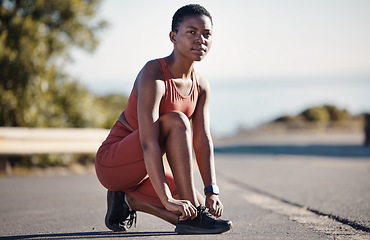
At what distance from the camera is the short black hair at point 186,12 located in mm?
3430

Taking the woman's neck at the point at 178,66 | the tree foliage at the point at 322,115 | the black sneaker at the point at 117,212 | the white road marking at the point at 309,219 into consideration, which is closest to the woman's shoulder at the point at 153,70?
the woman's neck at the point at 178,66

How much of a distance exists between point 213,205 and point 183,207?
12.0 inches

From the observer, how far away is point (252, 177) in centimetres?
855

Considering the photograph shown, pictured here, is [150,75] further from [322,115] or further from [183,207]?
[322,115]

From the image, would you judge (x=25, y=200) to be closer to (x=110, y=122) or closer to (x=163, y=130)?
(x=163, y=130)

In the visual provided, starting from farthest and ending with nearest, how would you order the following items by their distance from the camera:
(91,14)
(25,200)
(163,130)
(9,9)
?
(91,14)
(9,9)
(25,200)
(163,130)

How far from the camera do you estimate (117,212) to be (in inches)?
148

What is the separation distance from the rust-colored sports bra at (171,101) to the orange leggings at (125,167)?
163 millimetres

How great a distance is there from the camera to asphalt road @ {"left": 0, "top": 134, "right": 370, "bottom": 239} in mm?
3773

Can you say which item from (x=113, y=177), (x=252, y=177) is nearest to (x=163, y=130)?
(x=113, y=177)

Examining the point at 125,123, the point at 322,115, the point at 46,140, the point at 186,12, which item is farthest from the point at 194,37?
the point at 322,115

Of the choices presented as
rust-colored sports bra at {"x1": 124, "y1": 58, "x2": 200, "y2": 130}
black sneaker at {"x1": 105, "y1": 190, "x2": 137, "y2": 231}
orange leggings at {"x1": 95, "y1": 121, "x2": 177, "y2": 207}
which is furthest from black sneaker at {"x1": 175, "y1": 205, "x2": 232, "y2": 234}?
rust-colored sports bra at {"x1": 124, "y1": 58, "x2": 200, "y2": 130}

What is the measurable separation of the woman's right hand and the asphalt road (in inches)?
9.3

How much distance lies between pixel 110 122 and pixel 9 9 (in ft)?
11.6
